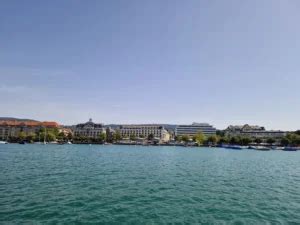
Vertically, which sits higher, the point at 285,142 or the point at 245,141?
the point at 245,141

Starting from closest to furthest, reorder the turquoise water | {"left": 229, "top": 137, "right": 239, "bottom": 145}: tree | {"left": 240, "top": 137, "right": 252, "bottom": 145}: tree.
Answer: the turquoise water
{"left": 240, "top": 137, "right": 252, "bottom": 145}: tree
{"left": 229, "top": 137, "right": 239, "bottom": 145}: tree

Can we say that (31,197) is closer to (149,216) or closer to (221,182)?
(149,216)

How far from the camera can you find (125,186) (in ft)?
91.0

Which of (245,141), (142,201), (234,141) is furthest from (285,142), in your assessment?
(142,201)

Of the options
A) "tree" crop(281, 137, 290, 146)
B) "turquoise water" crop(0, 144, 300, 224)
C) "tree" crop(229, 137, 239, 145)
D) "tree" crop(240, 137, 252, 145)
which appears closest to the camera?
"turquoise water" crop(0, 144, 300, 224)

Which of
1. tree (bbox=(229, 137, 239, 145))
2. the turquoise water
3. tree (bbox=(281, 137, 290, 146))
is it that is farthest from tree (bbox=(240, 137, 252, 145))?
the turquoise water

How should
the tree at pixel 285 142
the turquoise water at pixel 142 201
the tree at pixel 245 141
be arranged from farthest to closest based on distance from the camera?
the tree at pixel 245 141, the tree at pixel 285 142, the turquoise water at pixel 142 201

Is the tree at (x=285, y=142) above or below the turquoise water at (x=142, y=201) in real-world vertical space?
above

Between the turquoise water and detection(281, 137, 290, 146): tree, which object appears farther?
detection(281, 137, 290, 146): tree

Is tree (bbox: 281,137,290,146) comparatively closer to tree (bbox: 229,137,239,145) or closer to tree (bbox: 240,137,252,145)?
tree (bbox: 240,137,252,145)

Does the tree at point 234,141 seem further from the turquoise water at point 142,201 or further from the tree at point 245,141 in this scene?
the turquoise water at point 142,201

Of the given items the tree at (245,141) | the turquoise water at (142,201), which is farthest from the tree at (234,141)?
the turquoise water at (142,201)

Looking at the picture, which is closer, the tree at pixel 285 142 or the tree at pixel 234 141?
the tree at pixel 285 142

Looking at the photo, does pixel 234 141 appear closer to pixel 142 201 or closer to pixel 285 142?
pixel 285 142
